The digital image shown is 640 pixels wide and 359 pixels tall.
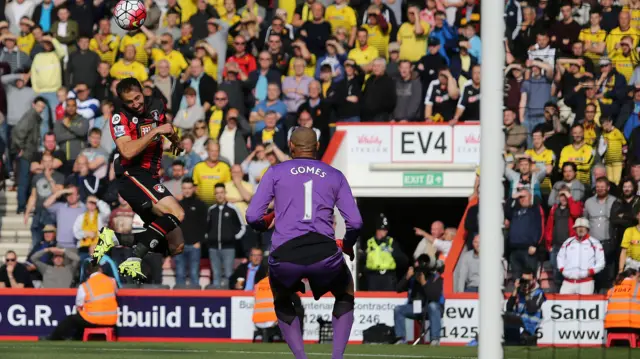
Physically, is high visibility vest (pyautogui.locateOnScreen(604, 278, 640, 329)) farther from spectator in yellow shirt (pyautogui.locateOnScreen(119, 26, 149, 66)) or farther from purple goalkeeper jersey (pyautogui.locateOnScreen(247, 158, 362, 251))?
spectator in yellow shirt (pyautogui.locateOnScreen(119, 26, 149, 66))

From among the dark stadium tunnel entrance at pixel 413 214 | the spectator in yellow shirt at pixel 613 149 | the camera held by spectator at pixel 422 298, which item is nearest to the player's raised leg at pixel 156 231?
the spectator in yellow shirt at pixel 613 149

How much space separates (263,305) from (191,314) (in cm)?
130

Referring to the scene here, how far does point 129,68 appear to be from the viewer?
2086 cm

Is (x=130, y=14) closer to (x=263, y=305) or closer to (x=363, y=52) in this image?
(x=263, y=305)

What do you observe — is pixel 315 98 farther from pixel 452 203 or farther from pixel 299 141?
pixel 299 141

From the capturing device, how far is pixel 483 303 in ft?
26.2

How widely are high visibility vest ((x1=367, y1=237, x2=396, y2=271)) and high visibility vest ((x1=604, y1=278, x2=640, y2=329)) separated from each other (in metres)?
4.68

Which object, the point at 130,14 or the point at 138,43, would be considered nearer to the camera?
the point at 130,14

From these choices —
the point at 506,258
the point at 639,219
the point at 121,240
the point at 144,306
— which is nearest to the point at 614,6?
the point at 639,219

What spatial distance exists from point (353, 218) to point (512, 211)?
1.07 m

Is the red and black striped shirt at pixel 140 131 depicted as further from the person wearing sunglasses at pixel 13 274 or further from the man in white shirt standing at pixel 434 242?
the person wearing sunglasses at pixel 13 274

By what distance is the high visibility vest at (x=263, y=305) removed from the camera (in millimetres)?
17000

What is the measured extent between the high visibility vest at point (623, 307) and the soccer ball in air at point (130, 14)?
5258 mm

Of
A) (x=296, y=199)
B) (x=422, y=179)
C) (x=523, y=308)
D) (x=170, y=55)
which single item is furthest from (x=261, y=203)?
(x=170, y=55)
